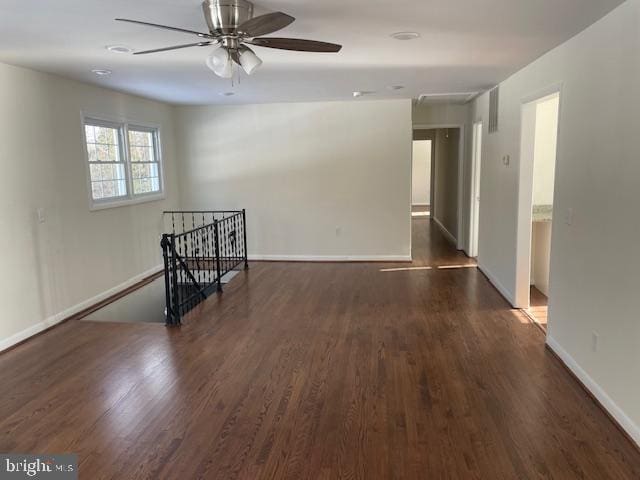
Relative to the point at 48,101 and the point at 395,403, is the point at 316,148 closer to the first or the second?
the point at 48,101

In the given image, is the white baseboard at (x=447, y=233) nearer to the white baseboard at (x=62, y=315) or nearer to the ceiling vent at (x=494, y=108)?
the ceiling vent at (x=494, y=108)

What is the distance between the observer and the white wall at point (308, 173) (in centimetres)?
694

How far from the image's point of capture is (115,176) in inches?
230

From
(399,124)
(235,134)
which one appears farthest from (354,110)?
(235,134)

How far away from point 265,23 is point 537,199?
4089 mm

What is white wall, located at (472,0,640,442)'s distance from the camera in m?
2.58

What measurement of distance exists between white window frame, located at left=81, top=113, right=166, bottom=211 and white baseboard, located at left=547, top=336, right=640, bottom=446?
4885mm

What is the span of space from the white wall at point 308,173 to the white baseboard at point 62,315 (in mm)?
1931

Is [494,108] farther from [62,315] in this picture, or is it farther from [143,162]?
[62,315]

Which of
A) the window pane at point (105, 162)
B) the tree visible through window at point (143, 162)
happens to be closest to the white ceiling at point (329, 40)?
the window pane at point (105, 162)

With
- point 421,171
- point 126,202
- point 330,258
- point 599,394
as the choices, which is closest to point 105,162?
point 126,202

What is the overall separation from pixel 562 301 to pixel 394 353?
135cm

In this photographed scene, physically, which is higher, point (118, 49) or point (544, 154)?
point (118, 49)

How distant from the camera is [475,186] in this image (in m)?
7.06
